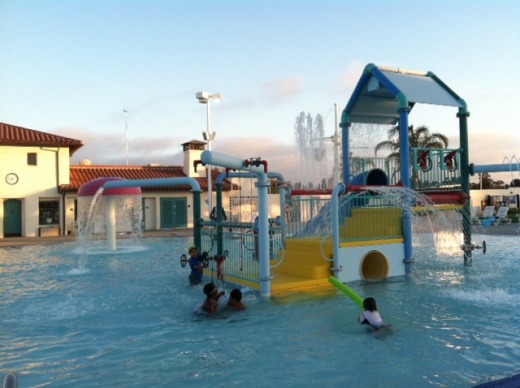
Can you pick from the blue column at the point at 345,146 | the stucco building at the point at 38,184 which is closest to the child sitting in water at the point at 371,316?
the blue column at the point at 345,146

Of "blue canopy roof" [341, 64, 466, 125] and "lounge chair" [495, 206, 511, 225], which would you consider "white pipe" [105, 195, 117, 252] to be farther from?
"lounge chair" [495, 206, 511, 225]

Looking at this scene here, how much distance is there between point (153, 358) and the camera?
6246mm

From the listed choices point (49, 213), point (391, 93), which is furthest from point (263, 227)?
point (49, 213)

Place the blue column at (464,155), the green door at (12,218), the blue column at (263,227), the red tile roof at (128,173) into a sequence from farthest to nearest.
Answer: the red tile roof at (128,173), the green door at (12,218), the blue column at (464,155), the blue column at (263,227)

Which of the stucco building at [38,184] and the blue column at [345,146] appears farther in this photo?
the stucco building at [38,184]

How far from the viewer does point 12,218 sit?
93.9 ft

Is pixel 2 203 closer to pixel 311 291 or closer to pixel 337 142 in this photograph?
pixel 337 142

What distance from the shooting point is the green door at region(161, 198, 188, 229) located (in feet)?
106

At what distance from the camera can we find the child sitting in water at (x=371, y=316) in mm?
7207

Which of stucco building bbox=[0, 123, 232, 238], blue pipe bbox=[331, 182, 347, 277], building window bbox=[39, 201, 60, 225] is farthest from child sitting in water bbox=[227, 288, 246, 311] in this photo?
building window bbox=[39, 201, 60, 225]

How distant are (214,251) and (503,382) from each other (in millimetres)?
9097

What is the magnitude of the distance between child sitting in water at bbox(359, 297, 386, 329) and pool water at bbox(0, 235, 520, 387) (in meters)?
0.17

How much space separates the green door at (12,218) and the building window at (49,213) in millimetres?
1188

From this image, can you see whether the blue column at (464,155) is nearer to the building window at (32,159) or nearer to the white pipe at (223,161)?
the white pipe at (223,161)
